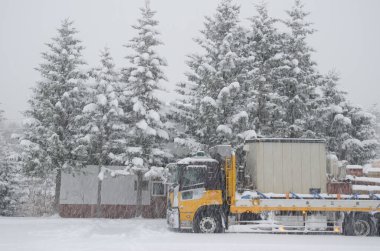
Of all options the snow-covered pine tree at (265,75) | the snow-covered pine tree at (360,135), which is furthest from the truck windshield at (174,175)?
the snow-covered pine tree at (360,135)

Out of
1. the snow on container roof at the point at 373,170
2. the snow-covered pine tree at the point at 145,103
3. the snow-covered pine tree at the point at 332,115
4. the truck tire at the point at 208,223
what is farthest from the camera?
the snow-covered pine tree at the point at 332,115

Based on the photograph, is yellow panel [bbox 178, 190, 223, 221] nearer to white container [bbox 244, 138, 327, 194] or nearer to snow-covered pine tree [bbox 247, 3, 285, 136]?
white container [bbox 244, 138, 327, 194]

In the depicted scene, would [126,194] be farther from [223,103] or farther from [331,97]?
[331,97]

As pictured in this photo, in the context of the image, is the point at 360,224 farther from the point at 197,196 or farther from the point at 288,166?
the point at 197,196

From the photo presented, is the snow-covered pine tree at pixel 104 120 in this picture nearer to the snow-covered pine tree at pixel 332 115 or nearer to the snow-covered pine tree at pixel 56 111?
the snow-covered pine tree at pixel 56 111

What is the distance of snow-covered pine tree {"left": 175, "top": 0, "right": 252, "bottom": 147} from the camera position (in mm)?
24125

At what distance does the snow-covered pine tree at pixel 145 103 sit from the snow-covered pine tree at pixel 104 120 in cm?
74

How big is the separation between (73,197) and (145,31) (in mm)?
11717

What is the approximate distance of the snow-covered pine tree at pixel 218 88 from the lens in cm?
2412

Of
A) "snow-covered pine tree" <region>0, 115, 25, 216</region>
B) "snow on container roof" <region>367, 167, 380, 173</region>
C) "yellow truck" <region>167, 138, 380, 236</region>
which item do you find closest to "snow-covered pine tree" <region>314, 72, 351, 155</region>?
"snow on container roof" <region>367, 167, 380, 173</region>

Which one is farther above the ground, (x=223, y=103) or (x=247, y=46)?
(x=247, y=46)

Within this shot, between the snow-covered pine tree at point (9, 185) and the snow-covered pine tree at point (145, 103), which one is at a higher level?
the snow-covered pine tree at point (145, 103)

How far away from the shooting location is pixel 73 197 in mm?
27016

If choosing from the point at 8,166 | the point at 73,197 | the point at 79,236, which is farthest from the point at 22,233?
the point at 8,166
